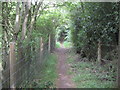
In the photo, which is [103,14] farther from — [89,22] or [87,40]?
[87,40]

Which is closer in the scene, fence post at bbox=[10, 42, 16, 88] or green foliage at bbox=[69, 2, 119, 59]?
fence post at bbox=[10, 42, 16, 88]

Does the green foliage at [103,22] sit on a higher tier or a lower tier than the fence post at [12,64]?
higher

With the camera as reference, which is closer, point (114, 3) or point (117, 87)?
point (117, 87)

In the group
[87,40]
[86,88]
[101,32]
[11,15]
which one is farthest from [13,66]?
[87,40]

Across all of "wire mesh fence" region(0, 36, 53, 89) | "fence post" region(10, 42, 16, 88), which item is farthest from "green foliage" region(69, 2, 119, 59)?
"fence post" region(10, 42, 16, 88)

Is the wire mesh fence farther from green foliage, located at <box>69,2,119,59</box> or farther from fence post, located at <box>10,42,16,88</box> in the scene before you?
green foliage, located at <box>69,2,119,59</box>

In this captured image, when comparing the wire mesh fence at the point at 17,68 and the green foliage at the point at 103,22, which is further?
the green foliage at the point at 103,22

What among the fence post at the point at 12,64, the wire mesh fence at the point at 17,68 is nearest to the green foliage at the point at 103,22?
A: the wire mesh fence at the point at 17,68

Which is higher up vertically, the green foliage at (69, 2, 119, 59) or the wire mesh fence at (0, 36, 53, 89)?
the green foliage at (69, 2, 119, 59)

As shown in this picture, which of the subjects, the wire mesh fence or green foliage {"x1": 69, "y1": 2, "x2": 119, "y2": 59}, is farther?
green foliage {"x1": 69, "y1": 2, "x2": 119, "y2": 59}

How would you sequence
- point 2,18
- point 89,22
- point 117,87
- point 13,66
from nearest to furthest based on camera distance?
point 13,66, point 117,87, point 2,18, point 89,22

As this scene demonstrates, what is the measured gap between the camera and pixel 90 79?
5387 millimetres

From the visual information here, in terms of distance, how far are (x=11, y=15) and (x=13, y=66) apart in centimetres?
358

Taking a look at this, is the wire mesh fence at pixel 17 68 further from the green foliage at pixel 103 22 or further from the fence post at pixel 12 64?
the green foliage at pixel 103 22
